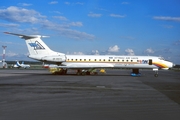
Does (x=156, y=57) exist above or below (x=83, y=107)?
above

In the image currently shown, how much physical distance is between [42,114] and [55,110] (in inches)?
29.4

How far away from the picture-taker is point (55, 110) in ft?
27.7

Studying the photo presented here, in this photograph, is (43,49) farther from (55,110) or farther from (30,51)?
(55,110)

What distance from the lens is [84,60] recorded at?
3688cm

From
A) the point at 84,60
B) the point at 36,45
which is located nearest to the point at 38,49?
the point at 36,45

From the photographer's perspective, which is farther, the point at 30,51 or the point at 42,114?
the point at 30,51

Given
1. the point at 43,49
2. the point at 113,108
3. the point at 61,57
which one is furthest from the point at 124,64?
the point at 113,108

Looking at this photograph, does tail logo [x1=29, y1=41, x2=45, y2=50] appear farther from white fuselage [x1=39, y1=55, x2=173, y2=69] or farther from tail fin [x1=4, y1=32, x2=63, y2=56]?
white fuselage [x1=39, y1=55, x2=173, y2=69]

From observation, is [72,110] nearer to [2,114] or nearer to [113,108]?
[113,108]

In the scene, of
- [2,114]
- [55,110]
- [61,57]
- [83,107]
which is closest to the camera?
[2,114]

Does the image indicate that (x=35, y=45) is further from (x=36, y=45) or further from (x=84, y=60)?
(x=84, y=60)

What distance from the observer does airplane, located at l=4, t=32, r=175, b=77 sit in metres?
36.2

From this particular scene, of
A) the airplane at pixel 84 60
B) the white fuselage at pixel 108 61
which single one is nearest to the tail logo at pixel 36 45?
the airplane at pixel 84 60

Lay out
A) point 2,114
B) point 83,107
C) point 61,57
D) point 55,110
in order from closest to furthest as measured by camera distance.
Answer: point 2,114 → point 55,110 → point 83,107 → point 61,57
